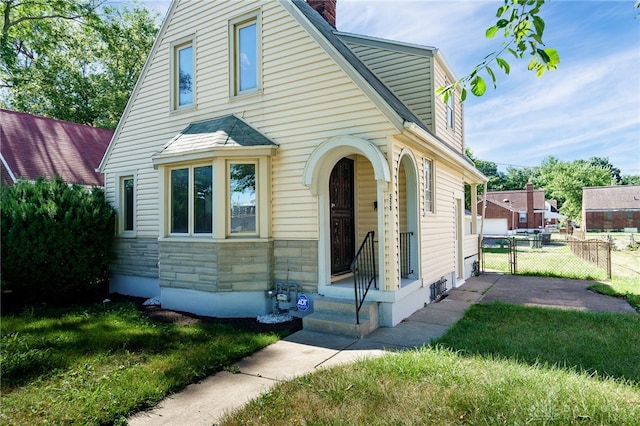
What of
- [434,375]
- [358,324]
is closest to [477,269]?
[358,324]

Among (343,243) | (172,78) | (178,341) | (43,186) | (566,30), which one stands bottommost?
(178,341)

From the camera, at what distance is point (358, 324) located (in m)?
5.50

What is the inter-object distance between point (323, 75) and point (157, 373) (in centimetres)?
505

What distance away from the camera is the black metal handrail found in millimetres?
5632

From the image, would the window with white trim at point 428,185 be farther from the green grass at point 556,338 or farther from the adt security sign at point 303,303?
the adt security sign at point 303,303

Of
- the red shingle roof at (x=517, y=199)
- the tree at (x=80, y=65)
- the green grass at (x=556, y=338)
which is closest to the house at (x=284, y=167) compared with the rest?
the green grass at (x=556, y=338)

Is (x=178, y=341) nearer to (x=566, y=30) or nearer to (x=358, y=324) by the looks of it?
(x=358, y=324)

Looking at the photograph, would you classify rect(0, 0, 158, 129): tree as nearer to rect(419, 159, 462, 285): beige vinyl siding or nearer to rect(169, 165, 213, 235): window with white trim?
rect(169, 165, 213, 235): window with white trim

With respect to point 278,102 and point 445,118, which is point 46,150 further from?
point 445,118

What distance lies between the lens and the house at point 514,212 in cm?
4222

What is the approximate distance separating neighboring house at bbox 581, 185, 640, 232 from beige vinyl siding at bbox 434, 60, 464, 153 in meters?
48.6

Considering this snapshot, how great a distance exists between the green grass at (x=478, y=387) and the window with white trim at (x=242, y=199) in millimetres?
3493

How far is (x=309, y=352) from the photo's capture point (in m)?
4.90

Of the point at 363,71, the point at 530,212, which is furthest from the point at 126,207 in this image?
the point at 530,212
